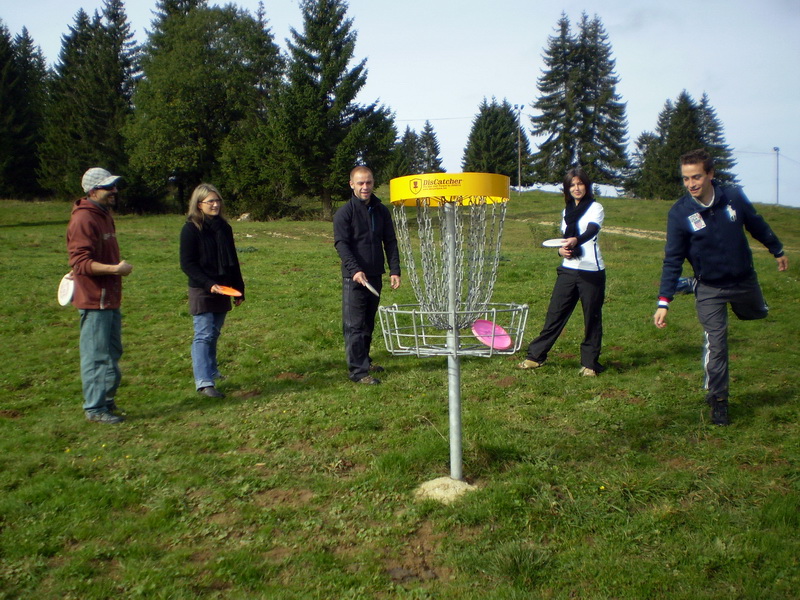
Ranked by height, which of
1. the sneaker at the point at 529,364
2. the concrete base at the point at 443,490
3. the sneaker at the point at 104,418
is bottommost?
the concrete base at the point at 443,490

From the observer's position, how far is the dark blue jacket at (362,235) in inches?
253

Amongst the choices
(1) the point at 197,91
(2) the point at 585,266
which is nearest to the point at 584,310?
(2) the point at 585,266

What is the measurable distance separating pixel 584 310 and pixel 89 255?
476cm

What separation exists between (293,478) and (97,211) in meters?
3.04

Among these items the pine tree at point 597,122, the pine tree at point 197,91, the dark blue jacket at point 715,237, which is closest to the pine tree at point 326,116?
the pine tree at point 197,91

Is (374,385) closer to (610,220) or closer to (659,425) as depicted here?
(659,425)

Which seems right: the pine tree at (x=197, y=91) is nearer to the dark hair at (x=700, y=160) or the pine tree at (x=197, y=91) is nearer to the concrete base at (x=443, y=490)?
the dark hair at (x=700, y=160)

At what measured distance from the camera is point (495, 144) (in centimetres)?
6356

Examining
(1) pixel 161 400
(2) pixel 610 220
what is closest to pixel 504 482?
(1) pixel 161 400

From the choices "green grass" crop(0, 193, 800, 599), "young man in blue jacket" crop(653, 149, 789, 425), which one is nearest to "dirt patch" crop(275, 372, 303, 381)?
"green grass" crop(0, 193, 800, 599)

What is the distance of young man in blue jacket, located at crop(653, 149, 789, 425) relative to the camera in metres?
5.04

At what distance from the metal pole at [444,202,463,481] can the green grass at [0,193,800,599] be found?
260mm

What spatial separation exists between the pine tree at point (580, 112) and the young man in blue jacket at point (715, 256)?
58.1 metres

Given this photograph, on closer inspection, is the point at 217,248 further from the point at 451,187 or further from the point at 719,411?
the point at 719,411
